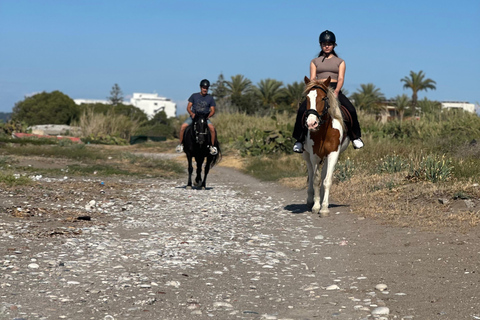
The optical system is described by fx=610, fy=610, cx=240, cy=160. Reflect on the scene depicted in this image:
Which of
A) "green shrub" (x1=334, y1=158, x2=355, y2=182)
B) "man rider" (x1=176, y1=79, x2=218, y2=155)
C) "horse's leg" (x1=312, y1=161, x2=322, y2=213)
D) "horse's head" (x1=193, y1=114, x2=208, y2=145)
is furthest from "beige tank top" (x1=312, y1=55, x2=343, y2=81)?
"horse's head" (x1=193, y1=114, x2=208, y2=145)

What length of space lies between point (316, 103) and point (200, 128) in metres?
6.16

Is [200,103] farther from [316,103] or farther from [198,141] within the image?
[316,103]

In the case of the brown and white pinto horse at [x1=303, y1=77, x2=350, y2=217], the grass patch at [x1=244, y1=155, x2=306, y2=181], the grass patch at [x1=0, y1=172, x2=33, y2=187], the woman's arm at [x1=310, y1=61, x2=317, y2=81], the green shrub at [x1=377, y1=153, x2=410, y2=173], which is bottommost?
the grass patch at [x1=0, y1=172, x2=33, y2=187]

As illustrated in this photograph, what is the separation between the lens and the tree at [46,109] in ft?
257

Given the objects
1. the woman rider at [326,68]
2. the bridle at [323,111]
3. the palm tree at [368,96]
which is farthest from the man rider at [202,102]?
the palm tree at [368,96]

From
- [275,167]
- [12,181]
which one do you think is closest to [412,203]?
[12,181]

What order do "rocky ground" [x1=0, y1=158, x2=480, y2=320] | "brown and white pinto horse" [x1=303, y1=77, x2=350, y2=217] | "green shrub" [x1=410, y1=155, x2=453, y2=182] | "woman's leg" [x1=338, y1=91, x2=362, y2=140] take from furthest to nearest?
"green shrub" [x1=410, y1=155, x2=453, y2=182] < "woman's leg" [x1=338, y1=91, x2=362, y2=140] < "brown and white pinto horse" [x1=303, y1=77, x2=350, y2=217] < "rocky ground" [x1=0, y1=158, x2=480, y2=320]

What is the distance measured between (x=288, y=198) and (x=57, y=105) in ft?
235

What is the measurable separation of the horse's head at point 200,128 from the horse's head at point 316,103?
571 cm

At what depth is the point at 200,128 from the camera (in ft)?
51.4

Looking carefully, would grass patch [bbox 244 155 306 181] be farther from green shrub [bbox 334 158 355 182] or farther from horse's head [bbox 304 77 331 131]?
horse's head [bbox 304 77 331 131]

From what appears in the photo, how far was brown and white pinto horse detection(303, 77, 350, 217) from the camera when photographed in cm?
991

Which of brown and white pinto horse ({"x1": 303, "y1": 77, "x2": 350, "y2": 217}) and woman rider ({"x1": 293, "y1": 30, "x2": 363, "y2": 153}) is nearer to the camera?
brown and white pinto horse ({"x1": 303, "y1": 77, "x2": 350, "y2": 217})

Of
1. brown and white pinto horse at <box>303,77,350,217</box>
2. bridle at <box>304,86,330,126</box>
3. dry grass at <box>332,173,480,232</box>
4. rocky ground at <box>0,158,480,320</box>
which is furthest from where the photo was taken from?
brown and white pinto horse at <box>303,77,350,217</box>
